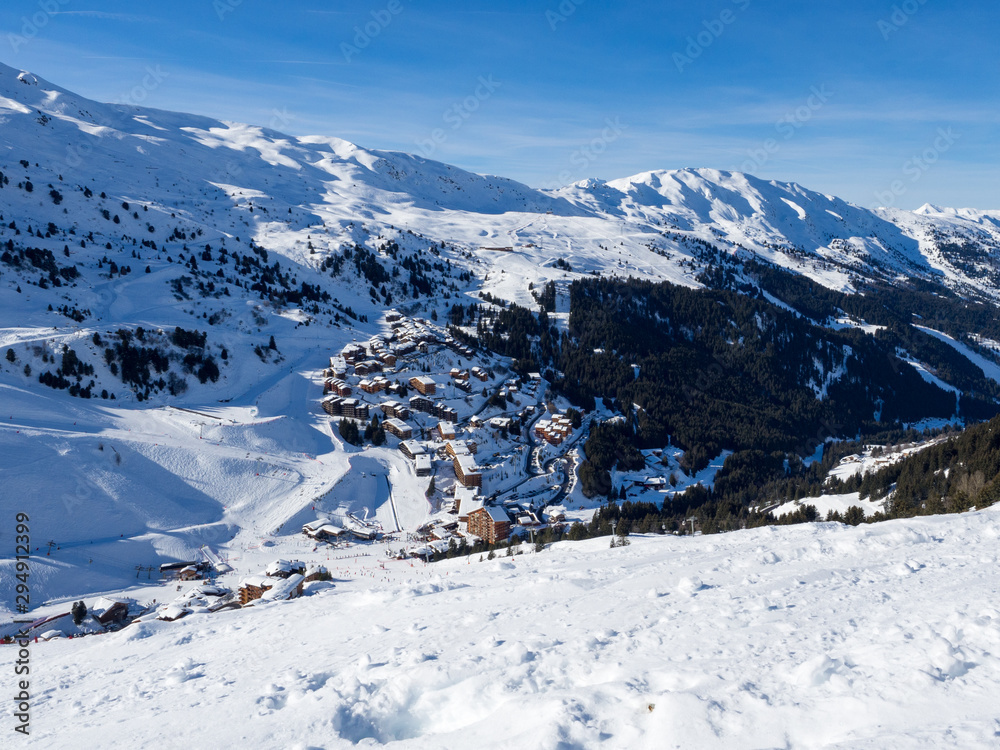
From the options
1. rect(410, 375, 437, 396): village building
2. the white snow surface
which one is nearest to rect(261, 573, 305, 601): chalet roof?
the white snow surface

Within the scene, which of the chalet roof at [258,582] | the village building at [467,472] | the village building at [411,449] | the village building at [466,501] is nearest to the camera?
the chalet roof at [258,582]

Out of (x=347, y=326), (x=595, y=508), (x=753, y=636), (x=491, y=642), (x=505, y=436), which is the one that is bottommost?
(x=595, y=508)

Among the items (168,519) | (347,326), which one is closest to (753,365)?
(347,326)

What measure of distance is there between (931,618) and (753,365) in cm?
12198

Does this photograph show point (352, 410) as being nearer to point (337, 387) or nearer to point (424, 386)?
point (337, 387)

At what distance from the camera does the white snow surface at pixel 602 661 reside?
7.89 metres

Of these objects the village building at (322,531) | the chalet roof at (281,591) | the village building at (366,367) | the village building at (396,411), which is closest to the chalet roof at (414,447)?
the village building at (396,411)

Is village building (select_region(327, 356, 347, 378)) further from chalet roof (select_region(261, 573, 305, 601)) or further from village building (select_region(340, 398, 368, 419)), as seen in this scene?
chalet roof (select_region(261, 573, 305, 601))

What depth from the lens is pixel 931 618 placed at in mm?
11000

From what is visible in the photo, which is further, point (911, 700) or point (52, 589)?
point (52, 589)

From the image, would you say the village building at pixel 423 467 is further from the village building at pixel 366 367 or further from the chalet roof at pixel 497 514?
the village building at pixel 366 367

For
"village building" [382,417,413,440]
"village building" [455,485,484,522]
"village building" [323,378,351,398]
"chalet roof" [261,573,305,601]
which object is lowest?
"village building" [455,485,484,522]

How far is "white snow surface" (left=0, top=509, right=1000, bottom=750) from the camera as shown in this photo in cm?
789

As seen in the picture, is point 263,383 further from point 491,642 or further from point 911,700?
point 911,700
